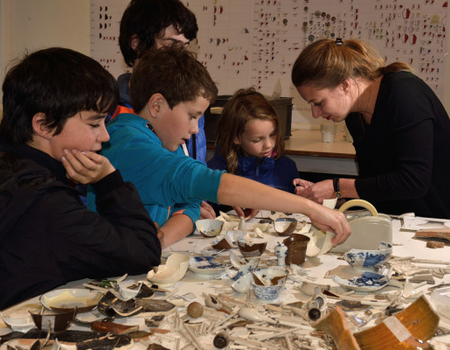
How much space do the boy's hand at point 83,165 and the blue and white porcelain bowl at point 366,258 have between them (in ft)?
2.30

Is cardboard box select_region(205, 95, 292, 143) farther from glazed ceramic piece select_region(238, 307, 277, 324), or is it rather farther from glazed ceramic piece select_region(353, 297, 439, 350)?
glazed ceramic piece select_region(353, 297, 439, 350)

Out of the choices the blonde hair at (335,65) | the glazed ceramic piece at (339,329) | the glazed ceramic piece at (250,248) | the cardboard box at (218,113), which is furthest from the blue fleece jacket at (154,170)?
the cardboard box at (218,113)

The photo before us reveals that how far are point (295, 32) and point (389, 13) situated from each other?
716 mm

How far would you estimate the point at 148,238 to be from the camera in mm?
1429

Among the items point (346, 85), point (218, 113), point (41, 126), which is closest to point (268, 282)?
point (41, 126)

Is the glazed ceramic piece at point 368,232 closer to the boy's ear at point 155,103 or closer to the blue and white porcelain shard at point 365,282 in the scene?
the blue and white porcelain shard at point 365,282

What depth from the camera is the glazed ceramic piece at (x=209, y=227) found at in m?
1.81

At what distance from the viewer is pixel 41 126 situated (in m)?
1.38

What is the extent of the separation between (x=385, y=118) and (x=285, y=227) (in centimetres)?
74

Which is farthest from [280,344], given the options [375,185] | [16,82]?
[375,185]

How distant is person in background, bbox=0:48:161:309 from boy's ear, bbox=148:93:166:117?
0.37 meters

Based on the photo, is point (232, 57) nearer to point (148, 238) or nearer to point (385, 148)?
point (385, 148)

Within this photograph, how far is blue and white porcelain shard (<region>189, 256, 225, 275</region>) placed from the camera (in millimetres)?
1404

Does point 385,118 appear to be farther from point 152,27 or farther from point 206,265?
point 206,265
